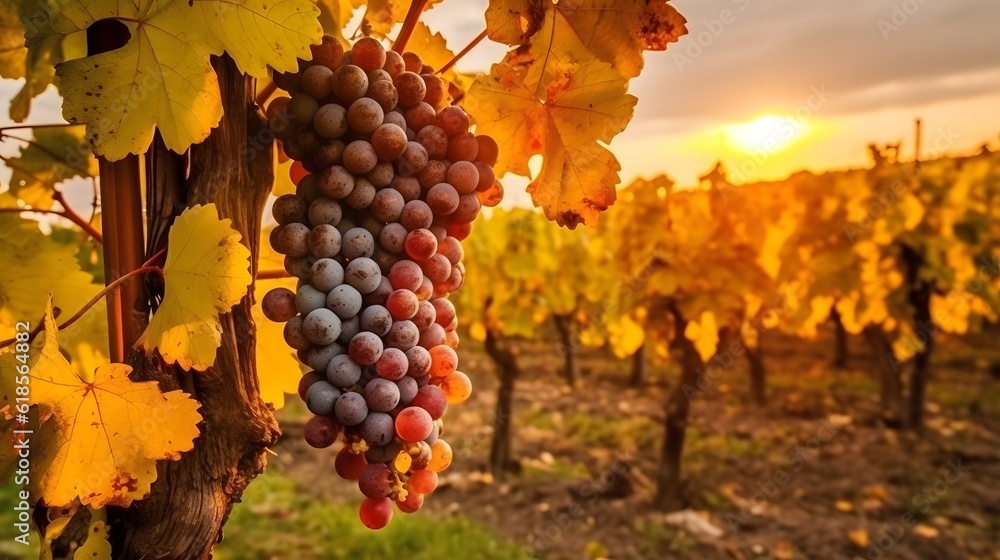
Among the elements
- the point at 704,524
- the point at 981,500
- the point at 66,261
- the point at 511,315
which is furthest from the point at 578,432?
the point at 66,261

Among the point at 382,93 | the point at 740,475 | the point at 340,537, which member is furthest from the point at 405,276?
the point at 740,475

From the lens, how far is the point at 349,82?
989 mm

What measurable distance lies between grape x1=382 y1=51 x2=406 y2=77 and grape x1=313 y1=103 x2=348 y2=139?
0.11 m

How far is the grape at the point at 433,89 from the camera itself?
1.10 metres

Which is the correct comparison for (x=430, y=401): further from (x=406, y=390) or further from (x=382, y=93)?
(x=382, y=93)

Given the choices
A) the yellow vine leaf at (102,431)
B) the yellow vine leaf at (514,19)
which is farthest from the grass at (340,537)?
the yellow vine leaf at (514,19)

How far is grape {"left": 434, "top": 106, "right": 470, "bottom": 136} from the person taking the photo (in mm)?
1057

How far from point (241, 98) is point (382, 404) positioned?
1.62 feet

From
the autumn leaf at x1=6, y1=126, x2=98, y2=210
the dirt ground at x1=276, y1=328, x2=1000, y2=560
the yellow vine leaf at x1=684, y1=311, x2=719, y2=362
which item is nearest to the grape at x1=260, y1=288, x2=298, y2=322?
the autumn leaf at x1=6, y1=126, x2=98, y2=210

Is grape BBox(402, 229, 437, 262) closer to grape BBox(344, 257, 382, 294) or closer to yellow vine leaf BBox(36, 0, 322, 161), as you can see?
grape BBox(344, 257, 382, 294)

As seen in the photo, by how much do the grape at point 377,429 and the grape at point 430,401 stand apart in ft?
0.18

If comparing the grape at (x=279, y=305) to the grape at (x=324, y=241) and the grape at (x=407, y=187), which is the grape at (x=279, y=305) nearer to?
the grape at (x=324, y=241)

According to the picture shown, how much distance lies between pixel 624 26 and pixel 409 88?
34 centimetres

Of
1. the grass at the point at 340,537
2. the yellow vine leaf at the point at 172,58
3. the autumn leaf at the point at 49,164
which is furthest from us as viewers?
the grass at the point at 340,537
